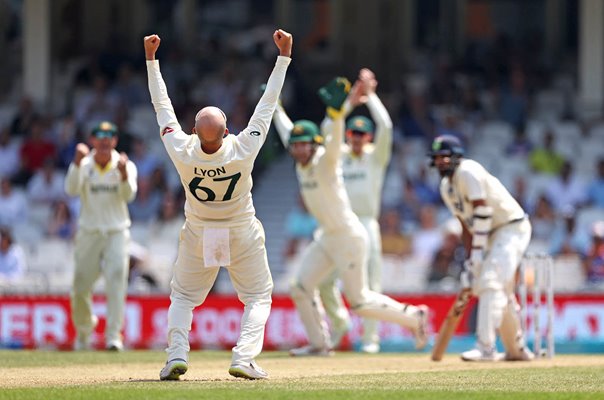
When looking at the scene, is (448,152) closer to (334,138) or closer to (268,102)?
(334,138)

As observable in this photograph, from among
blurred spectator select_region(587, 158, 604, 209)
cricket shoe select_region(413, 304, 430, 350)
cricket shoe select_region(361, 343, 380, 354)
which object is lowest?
cricket shoe select_region(361, 343, 380, 354)

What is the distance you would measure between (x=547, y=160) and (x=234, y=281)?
1137 cm

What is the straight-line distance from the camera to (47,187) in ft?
72.5

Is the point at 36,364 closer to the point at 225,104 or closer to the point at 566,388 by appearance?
the point at 566,388

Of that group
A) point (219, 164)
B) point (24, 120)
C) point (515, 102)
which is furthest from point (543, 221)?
point (219, 164)

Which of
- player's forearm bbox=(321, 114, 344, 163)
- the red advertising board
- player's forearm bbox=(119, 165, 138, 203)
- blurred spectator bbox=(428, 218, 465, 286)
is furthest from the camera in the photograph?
blurred spectator bbox=(428, 218, 465, 286)

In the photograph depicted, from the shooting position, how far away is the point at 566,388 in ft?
33.6

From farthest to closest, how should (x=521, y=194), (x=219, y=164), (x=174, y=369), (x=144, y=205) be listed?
1. (x=144, y=205)
2. (x=521, y=194)
3. (x=174, y=369)
4. (x=219, y=164)

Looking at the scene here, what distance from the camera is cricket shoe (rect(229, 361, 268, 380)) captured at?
10.3 m

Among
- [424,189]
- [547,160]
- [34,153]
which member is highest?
[34,153]

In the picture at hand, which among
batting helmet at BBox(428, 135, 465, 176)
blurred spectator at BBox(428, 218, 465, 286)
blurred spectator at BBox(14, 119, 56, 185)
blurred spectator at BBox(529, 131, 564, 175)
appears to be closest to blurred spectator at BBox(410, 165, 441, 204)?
blurred spectator at BBox(529, 131, 564, 175)

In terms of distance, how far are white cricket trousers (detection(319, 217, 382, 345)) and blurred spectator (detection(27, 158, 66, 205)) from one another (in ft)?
23.4

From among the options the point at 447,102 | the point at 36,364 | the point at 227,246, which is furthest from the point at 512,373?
the point at 447,102

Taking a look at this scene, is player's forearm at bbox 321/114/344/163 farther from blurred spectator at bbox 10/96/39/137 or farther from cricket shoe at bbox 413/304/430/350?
blurred spectator at bbox 10/96/39/137
